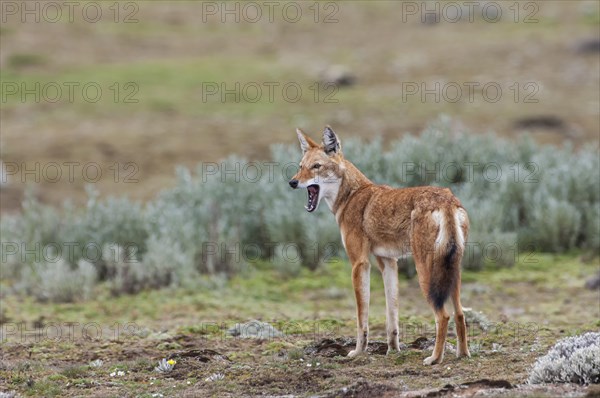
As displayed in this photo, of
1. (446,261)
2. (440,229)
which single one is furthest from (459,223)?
(446,261)

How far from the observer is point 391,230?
852cm

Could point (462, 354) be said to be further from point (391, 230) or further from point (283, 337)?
point (283, 337)

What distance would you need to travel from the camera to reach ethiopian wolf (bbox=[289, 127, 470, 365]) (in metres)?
7.90

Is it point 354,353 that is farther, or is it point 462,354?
point 354,353

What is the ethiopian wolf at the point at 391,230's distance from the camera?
311 inches

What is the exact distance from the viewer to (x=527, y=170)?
53.0 ft

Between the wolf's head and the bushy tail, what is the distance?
1.52 m

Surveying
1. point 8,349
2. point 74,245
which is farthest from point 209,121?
point 8,349

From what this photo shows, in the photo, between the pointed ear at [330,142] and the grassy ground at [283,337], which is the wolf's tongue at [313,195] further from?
the grassy ground at [283,337]

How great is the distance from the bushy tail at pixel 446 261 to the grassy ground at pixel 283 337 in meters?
0.63

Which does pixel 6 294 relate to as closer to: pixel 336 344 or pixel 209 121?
pixel 336 344

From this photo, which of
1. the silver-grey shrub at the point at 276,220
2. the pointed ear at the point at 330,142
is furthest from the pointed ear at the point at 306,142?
the silver-grey shrub at the point at 276,220

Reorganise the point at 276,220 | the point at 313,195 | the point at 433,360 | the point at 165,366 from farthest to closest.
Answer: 1. the point at 276,220
2. the point at 313,195
3. the point at 165,366
4. the point at 433,360

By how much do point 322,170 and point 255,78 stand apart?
2395 cm
